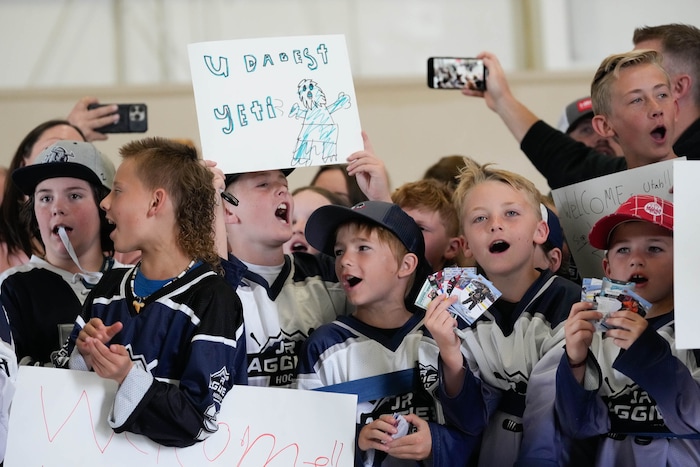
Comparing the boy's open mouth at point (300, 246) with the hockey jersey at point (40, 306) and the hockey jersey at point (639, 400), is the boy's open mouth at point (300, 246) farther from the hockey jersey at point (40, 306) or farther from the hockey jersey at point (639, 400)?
the hockey jersey at point (639, 400)

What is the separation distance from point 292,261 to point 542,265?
28.6 inches

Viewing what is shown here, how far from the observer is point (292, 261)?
2.65 metres

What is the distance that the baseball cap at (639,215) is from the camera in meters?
2.05

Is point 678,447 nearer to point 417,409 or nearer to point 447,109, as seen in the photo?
point 417,409

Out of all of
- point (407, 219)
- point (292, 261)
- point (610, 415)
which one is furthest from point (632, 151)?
point (292, 261)

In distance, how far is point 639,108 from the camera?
8.25ft

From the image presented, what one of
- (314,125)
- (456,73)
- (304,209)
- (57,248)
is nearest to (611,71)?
(456,73)

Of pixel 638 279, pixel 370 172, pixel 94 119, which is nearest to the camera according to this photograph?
pixel 638 279

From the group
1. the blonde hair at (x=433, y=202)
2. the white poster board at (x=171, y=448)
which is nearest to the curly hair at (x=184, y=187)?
the white poster board at (x=171, y=448)

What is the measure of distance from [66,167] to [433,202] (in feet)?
3.74

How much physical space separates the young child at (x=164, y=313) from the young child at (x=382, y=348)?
29 cm

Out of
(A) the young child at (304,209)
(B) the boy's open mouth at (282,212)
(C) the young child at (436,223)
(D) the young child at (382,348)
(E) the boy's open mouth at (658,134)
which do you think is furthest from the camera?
(A) the young child at (304,209)

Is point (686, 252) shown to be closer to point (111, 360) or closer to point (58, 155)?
point (111, 360)

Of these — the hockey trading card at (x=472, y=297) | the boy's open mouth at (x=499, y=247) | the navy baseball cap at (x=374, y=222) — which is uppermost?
the navy baseball cap at (x=374, y=222)
